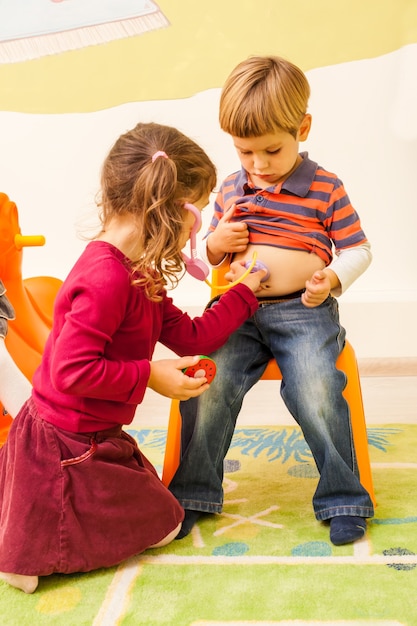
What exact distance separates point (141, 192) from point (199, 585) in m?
0.51

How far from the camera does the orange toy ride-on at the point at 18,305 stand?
4.45 feet

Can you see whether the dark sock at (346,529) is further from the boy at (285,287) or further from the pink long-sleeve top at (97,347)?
the pink long-sleeve top at (97,347)

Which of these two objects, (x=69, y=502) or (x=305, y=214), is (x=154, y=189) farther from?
(x=69, y=502)

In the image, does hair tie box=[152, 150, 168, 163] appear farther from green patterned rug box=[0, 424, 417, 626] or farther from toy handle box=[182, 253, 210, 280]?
green patterned rug box=[0, 424, 417, 626]

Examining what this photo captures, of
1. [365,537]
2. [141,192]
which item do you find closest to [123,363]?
[141,192]

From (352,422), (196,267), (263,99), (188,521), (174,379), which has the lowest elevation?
(188,521)

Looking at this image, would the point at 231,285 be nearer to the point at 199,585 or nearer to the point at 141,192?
the point at 141,192

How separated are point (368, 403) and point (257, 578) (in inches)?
38.6

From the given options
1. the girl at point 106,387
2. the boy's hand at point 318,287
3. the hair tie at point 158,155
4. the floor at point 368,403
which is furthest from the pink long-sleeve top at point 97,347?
the floor at point 368,403

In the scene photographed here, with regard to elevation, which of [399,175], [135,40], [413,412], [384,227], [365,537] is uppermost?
[135,40]

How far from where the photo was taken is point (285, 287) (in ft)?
3.96

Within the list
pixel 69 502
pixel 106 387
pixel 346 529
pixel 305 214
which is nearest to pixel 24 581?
pixel 69 502

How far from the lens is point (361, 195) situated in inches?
85.4

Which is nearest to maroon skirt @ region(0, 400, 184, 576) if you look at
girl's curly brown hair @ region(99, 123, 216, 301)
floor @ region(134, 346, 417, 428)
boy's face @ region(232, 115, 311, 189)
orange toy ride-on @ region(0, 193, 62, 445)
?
girl's curly brown hair @ region(99, 123, 216, 301)
